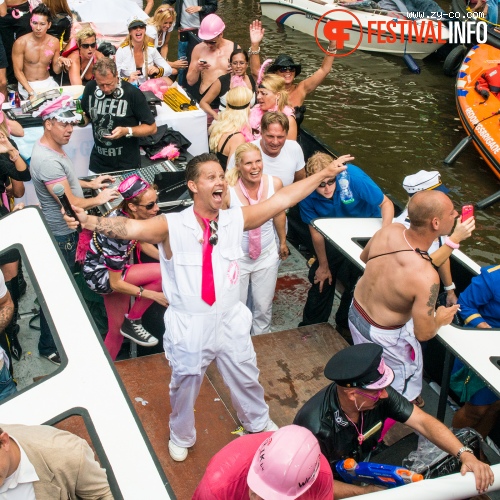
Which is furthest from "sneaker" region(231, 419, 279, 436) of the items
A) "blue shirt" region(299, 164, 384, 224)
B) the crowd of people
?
"blue shirt" region(299, 164, 384, 224)

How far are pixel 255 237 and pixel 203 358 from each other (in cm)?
128

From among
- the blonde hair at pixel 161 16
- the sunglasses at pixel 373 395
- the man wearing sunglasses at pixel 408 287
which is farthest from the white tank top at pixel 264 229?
the blonde hair at pixel 161 16

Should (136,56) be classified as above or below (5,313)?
above

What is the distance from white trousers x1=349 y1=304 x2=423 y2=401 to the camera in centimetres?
387

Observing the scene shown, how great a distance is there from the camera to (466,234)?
371 centimetres

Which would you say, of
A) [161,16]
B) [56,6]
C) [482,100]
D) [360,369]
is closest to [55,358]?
[360,369]

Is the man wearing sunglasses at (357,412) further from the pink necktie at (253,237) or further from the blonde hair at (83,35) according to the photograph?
the blonde hair at (83,35)

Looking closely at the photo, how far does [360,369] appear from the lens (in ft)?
9.60

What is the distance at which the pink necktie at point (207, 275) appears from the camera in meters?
3.38

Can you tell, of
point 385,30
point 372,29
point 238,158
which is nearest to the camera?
point 238,158

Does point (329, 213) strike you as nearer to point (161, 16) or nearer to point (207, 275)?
point (207, 275)

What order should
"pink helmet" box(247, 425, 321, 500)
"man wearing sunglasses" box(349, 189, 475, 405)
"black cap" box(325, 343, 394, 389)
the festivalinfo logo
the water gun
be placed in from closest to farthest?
"pink helmet" box(247, 425, 321, 500), the water gun, "black cap" box(325, 343, 394, 389), "man wearing sunglasses" box(349, 189, 475, 405), the festivalinfo logo

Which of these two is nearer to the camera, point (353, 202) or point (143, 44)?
point (353, 202)

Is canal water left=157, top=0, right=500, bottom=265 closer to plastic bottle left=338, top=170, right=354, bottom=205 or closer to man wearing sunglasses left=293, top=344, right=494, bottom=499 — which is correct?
plastic bottle left=338, top=170, right=354, bottom=205
